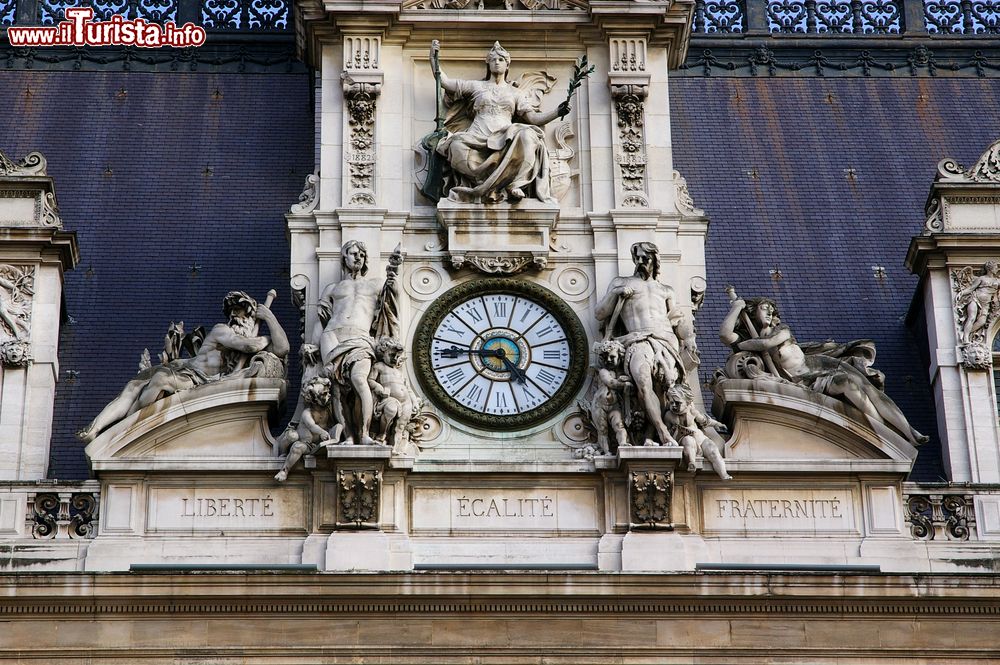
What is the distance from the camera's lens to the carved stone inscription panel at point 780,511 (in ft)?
93.8

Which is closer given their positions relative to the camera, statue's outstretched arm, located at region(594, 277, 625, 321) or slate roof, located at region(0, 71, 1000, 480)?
statue's outstretched arm, located at region(594, 277, 625, 321)

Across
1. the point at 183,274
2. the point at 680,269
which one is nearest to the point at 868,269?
the point at 680,269

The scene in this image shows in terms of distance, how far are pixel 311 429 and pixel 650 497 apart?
151 inches

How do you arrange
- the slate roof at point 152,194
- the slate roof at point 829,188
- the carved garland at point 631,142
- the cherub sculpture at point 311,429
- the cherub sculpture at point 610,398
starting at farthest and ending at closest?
1. the slate roof at point 829,188
2. the slate roof at point 152,194
3. the carved garland at point 631,142
4. the cherub sculpture at point 610,398
5. the cherub sculpture at point 311,429

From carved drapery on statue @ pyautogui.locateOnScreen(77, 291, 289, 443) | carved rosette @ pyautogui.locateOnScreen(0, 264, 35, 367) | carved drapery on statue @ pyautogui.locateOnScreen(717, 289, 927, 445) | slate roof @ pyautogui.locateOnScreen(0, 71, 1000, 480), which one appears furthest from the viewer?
slate roof @ pyautogui.locateOnScreen(0, 71, 1000, 480)

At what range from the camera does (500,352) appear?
29719 mm

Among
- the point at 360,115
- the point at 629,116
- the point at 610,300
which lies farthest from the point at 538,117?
the point at 610,300

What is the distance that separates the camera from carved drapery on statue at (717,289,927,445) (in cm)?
2908

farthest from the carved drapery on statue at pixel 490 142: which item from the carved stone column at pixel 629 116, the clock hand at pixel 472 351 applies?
the clock hand at pixel 472 351

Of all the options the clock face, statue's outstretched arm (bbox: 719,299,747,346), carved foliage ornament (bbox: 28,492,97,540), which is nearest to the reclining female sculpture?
the clock face

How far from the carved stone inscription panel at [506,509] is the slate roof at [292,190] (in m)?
3.44

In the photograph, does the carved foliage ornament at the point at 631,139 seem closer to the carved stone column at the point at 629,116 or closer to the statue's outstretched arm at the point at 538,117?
the carved stone column at the point at 629,116

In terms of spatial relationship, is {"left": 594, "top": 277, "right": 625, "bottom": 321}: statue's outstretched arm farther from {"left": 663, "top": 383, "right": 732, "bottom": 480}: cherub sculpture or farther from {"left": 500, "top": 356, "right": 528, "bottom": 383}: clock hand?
{"left": 663, "top": 383, "right": 732, "bottom": 480}: cherub sculpture

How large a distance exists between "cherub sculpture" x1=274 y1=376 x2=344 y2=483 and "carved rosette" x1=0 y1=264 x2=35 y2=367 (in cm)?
345
